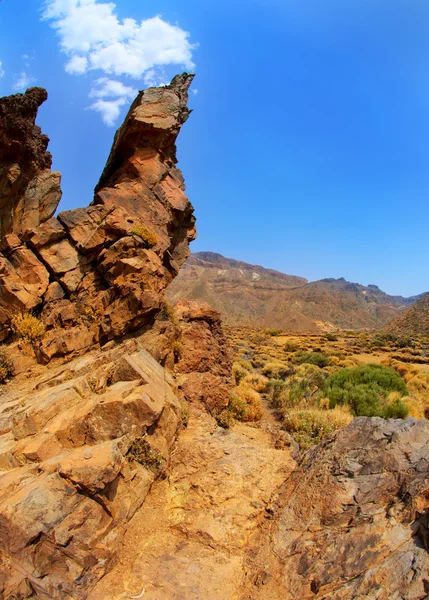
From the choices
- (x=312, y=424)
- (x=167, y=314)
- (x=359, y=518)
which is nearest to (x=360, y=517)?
(x=359, y=518)

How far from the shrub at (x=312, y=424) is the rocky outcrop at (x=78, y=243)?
5849 millimetres

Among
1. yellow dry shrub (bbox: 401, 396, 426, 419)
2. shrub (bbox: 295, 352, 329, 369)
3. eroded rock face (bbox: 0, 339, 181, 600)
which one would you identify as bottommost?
eroded rock face (bbox: 0, 339, 181, 600)

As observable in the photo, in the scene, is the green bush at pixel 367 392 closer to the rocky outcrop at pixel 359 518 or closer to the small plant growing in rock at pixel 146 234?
the rocky outcrop at pixel 359 518

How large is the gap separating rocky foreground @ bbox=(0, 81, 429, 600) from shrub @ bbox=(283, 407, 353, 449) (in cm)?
131

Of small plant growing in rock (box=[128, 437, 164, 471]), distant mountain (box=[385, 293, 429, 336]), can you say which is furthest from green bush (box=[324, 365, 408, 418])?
distant mountain (box=[385, 293, 429, 336])

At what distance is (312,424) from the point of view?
1107cm

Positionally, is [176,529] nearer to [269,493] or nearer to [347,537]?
[269,493]

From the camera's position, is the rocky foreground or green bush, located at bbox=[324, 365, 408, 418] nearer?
the rocky foreground

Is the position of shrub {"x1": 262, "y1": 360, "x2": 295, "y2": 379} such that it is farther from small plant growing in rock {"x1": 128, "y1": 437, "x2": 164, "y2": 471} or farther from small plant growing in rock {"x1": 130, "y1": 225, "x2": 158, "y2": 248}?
small plant growing in rock {"x1": 128, "y1": 437, "x2": 164, "y2": 471}

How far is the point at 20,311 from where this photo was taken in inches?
385

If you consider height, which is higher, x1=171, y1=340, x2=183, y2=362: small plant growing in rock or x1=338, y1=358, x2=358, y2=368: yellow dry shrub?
x1=338, y1=358, x2=358, y2=368: yellow dry shrub

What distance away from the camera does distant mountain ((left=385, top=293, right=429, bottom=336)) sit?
60547mm

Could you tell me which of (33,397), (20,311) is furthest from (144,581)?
(20,311)

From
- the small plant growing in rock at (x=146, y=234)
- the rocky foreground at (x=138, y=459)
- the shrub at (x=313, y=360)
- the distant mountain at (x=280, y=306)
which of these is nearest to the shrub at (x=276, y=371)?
the shrub at (x=313, y=360)
